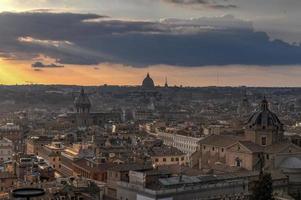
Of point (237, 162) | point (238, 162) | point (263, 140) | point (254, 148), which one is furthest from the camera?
point (263, 140)

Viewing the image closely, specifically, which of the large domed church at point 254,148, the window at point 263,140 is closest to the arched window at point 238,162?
the large domed church at point 254,148

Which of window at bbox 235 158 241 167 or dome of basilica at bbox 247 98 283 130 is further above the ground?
dome of basilica at bbox 247 98 283 130

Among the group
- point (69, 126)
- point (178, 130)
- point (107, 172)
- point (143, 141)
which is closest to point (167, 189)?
point (107, 172)

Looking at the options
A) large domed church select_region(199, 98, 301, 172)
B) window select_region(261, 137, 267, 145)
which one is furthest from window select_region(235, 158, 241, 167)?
window select_region(261, 137, 267, 145)

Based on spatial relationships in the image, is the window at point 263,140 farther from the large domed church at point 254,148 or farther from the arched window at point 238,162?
the arched window at point 238,162

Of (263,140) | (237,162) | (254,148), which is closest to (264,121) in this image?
(263,140)

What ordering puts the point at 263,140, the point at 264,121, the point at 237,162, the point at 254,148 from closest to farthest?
the point at 254,148 < the point at 237,162 < the point at 263,140 < the point at 264,121

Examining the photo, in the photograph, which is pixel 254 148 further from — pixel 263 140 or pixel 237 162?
pixel 263 140

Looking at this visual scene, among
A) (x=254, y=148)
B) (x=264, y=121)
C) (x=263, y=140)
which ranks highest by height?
(x=264, y=121)

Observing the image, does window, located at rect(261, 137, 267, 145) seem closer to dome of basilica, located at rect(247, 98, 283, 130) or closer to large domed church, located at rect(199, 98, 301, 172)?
large domed church, located at rect(199, 98, 301, 172)

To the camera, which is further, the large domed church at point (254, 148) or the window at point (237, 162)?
the window at point (237, 162)

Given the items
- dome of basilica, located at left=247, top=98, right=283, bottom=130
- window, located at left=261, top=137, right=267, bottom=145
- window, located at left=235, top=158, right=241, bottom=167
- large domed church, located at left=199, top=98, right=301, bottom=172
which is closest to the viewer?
large domed church, located at left=199, top=98, right=301, bottom=172
